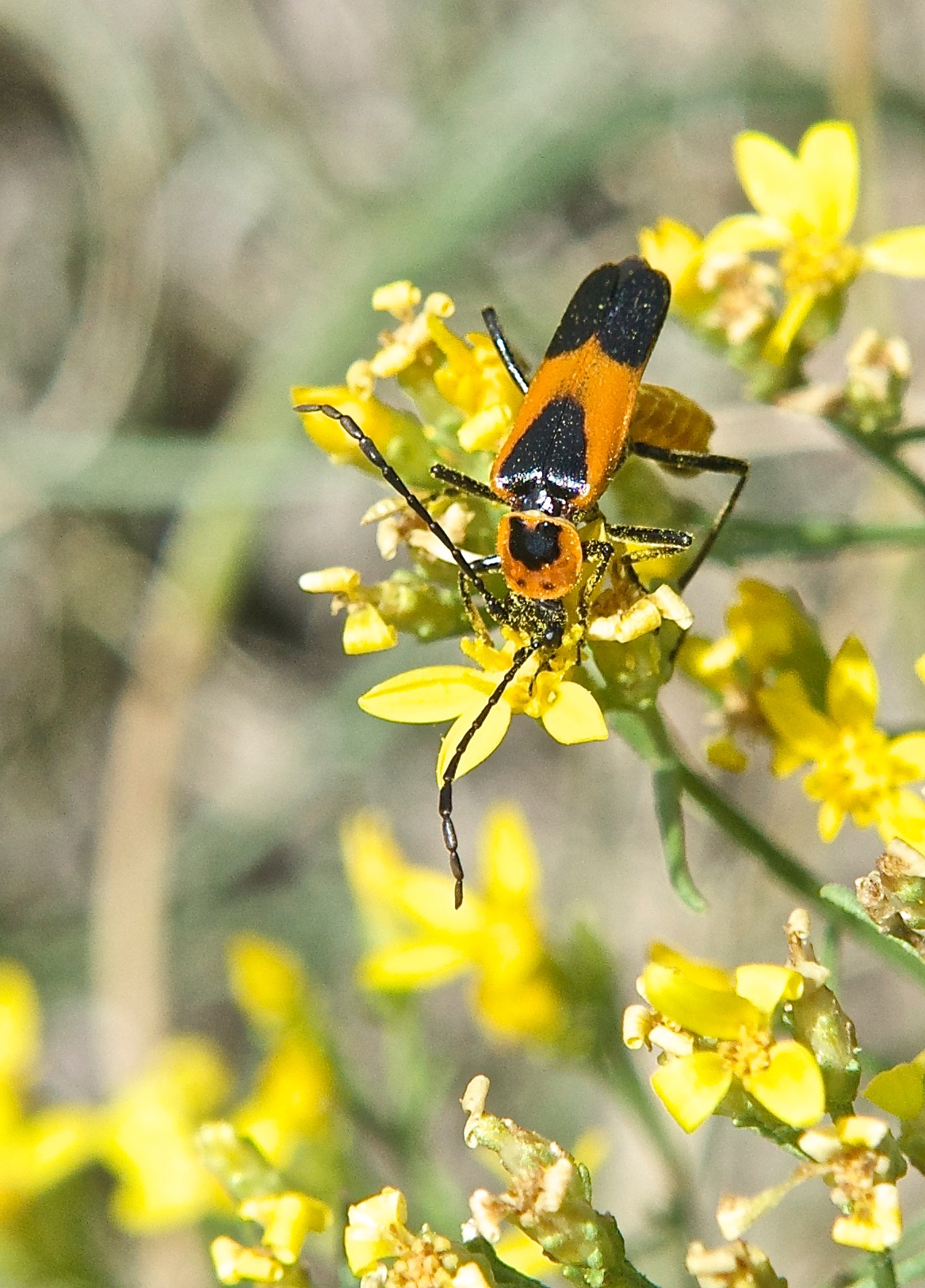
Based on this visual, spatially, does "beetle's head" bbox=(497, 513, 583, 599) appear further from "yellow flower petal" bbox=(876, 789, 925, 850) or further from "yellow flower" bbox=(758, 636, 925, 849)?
"yellow flower petal" bbox=(876, 789, 925, 850)

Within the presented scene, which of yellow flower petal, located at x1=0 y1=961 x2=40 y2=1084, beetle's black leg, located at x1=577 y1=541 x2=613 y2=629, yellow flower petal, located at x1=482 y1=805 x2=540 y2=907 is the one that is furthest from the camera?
yellow flower petal, located at x1=0 y1=961 x2=40 y2=1084

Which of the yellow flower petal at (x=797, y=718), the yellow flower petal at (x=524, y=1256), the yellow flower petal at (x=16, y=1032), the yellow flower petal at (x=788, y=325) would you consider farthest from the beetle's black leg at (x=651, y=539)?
the yellow flower petal at (x=16, y=1032)

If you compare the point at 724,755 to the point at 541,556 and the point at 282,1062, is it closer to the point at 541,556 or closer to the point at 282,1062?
the point at 541,556

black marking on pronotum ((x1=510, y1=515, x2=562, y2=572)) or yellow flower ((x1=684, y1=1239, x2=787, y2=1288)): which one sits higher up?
black marking on pronotum ((x1=510, y1=515, x2=562, y2=572))

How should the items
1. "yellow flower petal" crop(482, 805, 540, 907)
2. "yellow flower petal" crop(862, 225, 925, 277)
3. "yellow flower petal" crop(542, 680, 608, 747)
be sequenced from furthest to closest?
"yellow flower petal" crop(482, 805, 540, 907)
"yellow flower petal" crop(862, 225, 925, 277)
"yellow flower petal" crop(542, 680, 608, 747)

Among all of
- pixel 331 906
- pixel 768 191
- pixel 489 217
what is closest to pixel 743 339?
pixel 768 191

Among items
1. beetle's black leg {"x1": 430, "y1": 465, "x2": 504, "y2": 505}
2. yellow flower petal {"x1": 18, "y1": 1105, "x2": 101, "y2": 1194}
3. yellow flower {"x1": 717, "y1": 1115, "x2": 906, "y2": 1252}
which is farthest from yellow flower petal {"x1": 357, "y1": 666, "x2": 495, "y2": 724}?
yellow flower petal {"x1": 18, "y1": 1105, "x2": 101, "y2": 1194}

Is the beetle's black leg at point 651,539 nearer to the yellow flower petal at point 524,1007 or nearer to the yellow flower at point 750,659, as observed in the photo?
the yellow flower at point 750,659
